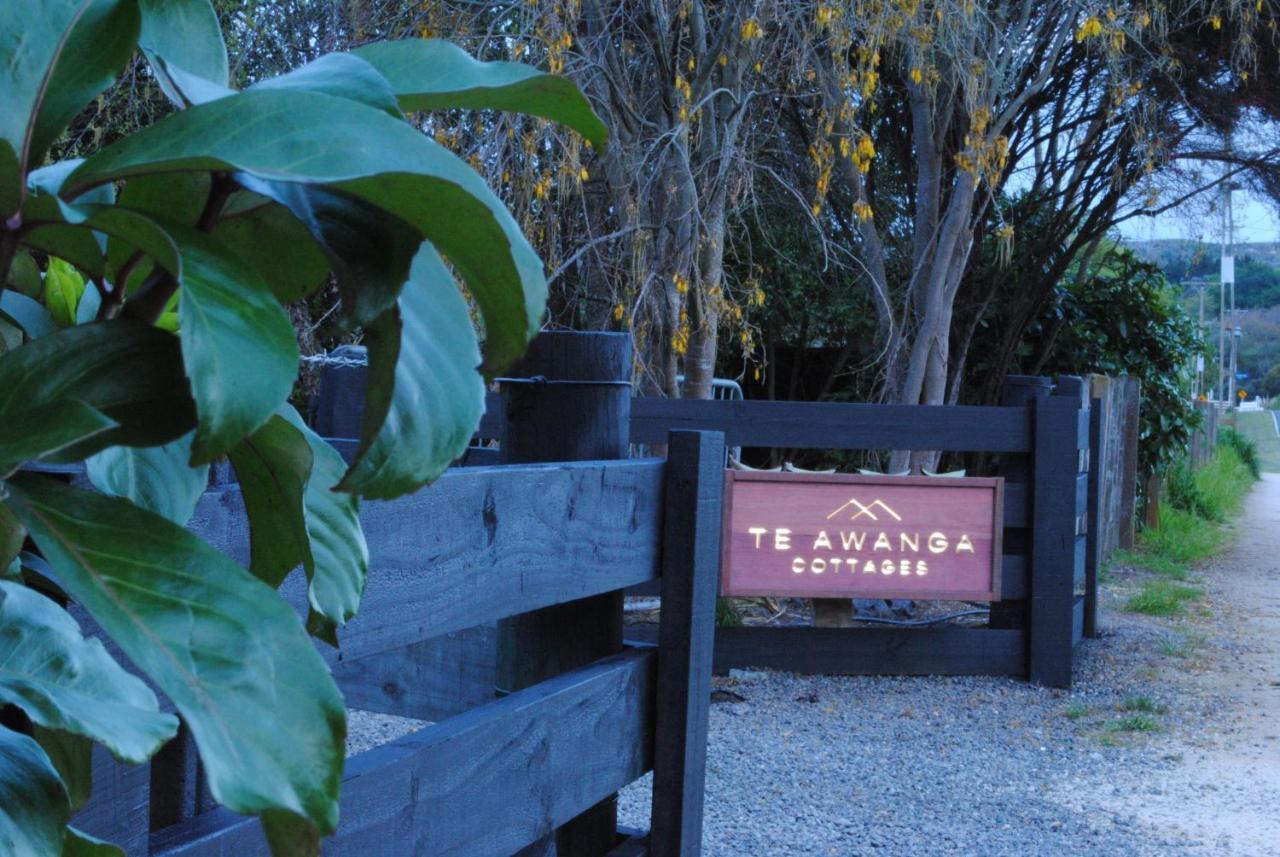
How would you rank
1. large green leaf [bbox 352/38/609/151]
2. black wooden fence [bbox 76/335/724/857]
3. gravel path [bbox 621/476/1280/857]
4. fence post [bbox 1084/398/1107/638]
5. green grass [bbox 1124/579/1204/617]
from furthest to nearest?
green grass [bbox 1124/579/1204/617] → fence post [bbox 1084/398/1107/638] → gravel path [bbox 621/476/1280/857] → black wooden fence [bbox 76/335/724/857] → large green leaf [bbox 352/38/609/151]

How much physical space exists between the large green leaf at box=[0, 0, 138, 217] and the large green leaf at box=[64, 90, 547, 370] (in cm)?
3

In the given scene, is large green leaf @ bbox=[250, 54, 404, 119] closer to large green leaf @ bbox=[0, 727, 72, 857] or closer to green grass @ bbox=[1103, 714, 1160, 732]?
large green leaf @ bbox=[0, 727, 72, 857]

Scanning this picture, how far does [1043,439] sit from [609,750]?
4.22 metres

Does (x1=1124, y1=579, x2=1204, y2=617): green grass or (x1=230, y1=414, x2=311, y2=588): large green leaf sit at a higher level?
(x1=230, y1=414, x2=311, y2=588): large green leaf

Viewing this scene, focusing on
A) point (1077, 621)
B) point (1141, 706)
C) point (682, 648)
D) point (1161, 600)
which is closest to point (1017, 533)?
point (1077, 621)

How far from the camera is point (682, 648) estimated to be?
2.20 metres

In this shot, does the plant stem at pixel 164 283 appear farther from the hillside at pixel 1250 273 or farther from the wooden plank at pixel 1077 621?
the hillside at pixel 1250 273

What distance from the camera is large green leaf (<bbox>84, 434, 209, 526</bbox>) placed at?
729mm

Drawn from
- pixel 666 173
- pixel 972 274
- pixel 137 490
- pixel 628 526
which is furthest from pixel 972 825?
pixel 972 274

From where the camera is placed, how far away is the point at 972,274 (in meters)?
10.0

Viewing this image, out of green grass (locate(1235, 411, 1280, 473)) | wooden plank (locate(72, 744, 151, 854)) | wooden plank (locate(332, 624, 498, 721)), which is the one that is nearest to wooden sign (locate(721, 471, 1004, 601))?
wooden plank (locate(332, 624, 498, 721))

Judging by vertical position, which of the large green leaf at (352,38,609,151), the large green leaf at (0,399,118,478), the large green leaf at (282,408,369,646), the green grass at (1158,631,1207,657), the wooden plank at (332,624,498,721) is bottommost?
the green grass at (1158,631,1207,657)

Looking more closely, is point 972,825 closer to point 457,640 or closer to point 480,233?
point 457,640

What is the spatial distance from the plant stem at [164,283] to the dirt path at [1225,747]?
13.3 ft
